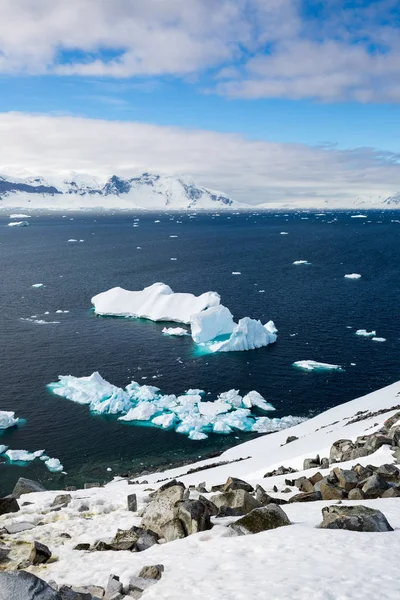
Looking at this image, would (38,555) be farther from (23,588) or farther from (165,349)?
(165,349)

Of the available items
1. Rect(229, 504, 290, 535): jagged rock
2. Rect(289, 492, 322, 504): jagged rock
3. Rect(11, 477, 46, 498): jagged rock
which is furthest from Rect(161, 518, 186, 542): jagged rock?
Rect(11, 477, 46, 498): jagged rock

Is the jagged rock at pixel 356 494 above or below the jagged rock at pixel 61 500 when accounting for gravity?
above

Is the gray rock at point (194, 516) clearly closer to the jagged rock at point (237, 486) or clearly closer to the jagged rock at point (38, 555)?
the jagged rock at point (38, 555)

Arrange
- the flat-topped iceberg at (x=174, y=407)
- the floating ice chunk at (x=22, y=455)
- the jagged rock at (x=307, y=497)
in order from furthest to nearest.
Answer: the flat-topped iceberg at (x=174, y=407)
the floating ice chunk at (x=22, y=455)
the jagged rock at (x=307, y=497)

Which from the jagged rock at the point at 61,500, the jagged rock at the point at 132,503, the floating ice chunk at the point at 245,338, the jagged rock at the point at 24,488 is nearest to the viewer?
the jagged rock at the point at 132,503

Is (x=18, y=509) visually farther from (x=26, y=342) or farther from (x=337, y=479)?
(x=26, y=342)

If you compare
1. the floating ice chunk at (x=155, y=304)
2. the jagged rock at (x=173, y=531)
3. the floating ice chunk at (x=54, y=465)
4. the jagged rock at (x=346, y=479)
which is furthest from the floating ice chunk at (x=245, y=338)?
the jagged rock at (x=173, y=531)

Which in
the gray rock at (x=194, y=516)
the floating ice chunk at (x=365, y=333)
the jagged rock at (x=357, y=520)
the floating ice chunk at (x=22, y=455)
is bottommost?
the floating ice chunk at (x=22, y=455)
